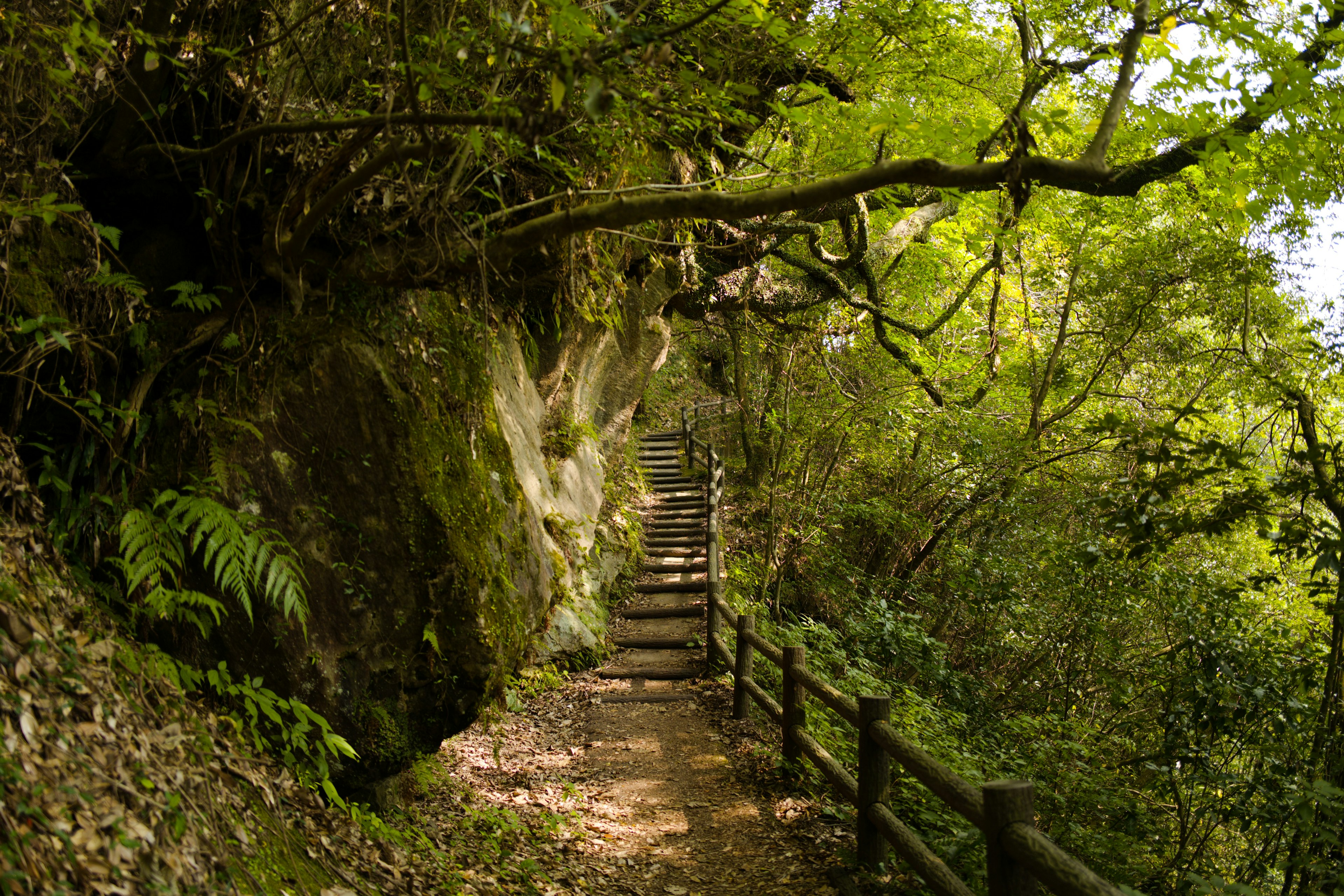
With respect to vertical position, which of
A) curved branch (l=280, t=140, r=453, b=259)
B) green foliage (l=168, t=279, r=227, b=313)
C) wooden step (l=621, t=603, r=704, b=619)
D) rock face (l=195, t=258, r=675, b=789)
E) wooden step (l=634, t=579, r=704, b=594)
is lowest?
wooden step (l=621, t=603, r=704, b=619)

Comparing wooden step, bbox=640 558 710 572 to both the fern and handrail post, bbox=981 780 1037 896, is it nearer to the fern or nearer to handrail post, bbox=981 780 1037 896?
the fern

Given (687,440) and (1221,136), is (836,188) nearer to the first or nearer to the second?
(1221,136)

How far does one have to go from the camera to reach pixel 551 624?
8.75 m

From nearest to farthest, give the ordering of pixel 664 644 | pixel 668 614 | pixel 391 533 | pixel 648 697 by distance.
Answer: pixel 391 533, pixel 648 697, pixel 664 644, pixel 668 614

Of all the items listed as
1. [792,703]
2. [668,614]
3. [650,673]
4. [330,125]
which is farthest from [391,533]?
[668,614]

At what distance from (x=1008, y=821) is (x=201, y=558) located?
401cm

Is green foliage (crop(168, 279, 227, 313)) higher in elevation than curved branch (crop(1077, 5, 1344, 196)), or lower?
lower

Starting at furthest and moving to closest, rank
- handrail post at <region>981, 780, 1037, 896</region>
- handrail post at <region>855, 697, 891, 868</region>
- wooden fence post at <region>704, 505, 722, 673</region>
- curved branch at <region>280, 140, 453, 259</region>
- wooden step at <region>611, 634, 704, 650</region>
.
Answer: wooden step at <region>611, 634, 704, 650</region>
wooden fence post at <region>704, 505, 722, 673</region>
handrail post at <region>855, 697, 891, 868</region>
handrail post at <region>981, 780, 1037, 896</region>
curved branch at <region>280, 140, 453, 259</region>

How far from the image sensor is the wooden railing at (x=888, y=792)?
316 cm

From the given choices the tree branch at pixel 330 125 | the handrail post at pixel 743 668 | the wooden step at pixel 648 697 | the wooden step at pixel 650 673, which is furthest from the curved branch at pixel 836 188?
the wooden step at pixel 650 673


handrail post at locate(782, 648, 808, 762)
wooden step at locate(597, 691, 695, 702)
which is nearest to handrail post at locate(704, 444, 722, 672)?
wooden step at locate(597, 691, 695, 702)

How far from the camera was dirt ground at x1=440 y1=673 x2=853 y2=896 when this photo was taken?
184 inches

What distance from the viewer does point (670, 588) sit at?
38.3 ft

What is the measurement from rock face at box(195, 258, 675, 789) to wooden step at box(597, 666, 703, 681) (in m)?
3.12
